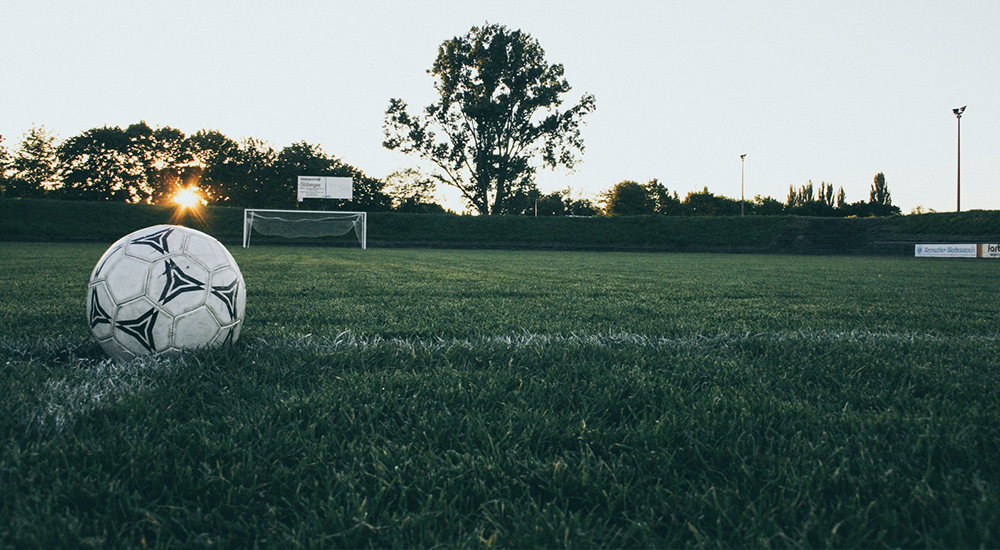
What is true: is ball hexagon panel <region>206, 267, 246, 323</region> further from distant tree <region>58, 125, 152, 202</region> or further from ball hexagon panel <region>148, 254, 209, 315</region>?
distant tree <region>58, 125, 152, 202</region>

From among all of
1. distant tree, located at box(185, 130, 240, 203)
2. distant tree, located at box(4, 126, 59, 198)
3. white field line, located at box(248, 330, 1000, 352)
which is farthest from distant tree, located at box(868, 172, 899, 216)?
distant tree, located at box(4, 126, 59, 198)

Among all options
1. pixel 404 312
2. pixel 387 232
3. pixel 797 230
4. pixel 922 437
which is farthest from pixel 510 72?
pixel 922 437

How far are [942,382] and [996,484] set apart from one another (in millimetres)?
913

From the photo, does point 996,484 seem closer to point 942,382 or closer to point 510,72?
point 942,382

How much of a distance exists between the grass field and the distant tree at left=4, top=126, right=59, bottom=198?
4757cm

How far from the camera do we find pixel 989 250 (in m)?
20.5

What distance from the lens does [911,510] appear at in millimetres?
1019

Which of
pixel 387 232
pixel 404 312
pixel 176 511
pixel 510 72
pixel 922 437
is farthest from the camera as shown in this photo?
pixel 510 72

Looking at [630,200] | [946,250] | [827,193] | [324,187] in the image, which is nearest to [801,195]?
[827,193]

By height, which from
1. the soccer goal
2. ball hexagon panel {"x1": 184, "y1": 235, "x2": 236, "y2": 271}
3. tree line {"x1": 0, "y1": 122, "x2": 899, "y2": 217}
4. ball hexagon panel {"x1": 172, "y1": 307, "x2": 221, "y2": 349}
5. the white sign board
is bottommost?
ball hexagon panel {"x1": 172, "y1": 307, "x2": 221, "y2": 349}

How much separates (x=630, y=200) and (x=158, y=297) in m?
67.2

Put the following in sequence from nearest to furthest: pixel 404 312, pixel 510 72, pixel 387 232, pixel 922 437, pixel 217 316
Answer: pixel 922 437
pixel 217 316
pixel 404 312
pixel 387 232
pixel 510 72

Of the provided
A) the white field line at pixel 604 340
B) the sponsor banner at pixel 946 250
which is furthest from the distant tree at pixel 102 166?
the sponsor banner at pixel 946 250

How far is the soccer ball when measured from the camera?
1.97 meters
